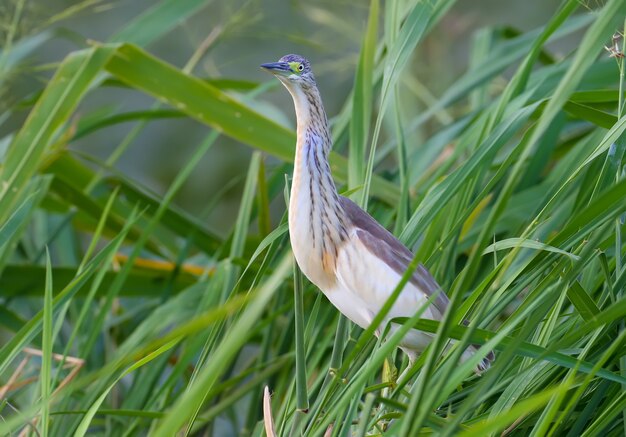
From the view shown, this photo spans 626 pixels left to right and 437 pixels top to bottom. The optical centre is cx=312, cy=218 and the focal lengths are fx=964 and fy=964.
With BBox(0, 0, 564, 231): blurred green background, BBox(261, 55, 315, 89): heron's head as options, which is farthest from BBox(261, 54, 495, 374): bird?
BBox(0, 0, 564, 231): blurred green background

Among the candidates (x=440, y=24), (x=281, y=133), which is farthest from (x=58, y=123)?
(x=440, y=24)

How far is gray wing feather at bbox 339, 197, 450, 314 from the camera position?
1.13m

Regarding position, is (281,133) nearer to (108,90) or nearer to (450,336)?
(450,336)

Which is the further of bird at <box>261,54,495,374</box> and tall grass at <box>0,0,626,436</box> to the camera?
bird at <box>261,54,495,374</box>

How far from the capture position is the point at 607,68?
162 cm

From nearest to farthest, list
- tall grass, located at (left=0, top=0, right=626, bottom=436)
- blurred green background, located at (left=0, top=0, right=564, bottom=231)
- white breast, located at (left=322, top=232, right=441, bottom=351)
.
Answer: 1. tall grass, located at (left=0, top=0, right=626, bottom=436)
2. white breast, located at (left=322, top=232, right=441, bottom=351)
3. blurred green background, located at (left=0, top=0, right=564, bottom=231)

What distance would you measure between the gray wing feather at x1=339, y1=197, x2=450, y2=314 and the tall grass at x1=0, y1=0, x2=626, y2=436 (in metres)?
0.04

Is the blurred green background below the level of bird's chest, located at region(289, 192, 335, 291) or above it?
below

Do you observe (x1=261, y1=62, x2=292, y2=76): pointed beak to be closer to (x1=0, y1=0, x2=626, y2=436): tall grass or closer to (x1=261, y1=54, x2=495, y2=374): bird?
(x1=261, y1=54, x2=495, y2=374): bird

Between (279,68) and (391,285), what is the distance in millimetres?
298

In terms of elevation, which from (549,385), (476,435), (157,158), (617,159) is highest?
(617,159)

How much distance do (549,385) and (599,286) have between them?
0.62ft

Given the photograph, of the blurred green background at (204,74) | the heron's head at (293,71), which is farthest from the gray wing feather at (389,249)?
the blurred green background at (204,74)

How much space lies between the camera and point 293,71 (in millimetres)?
1188
